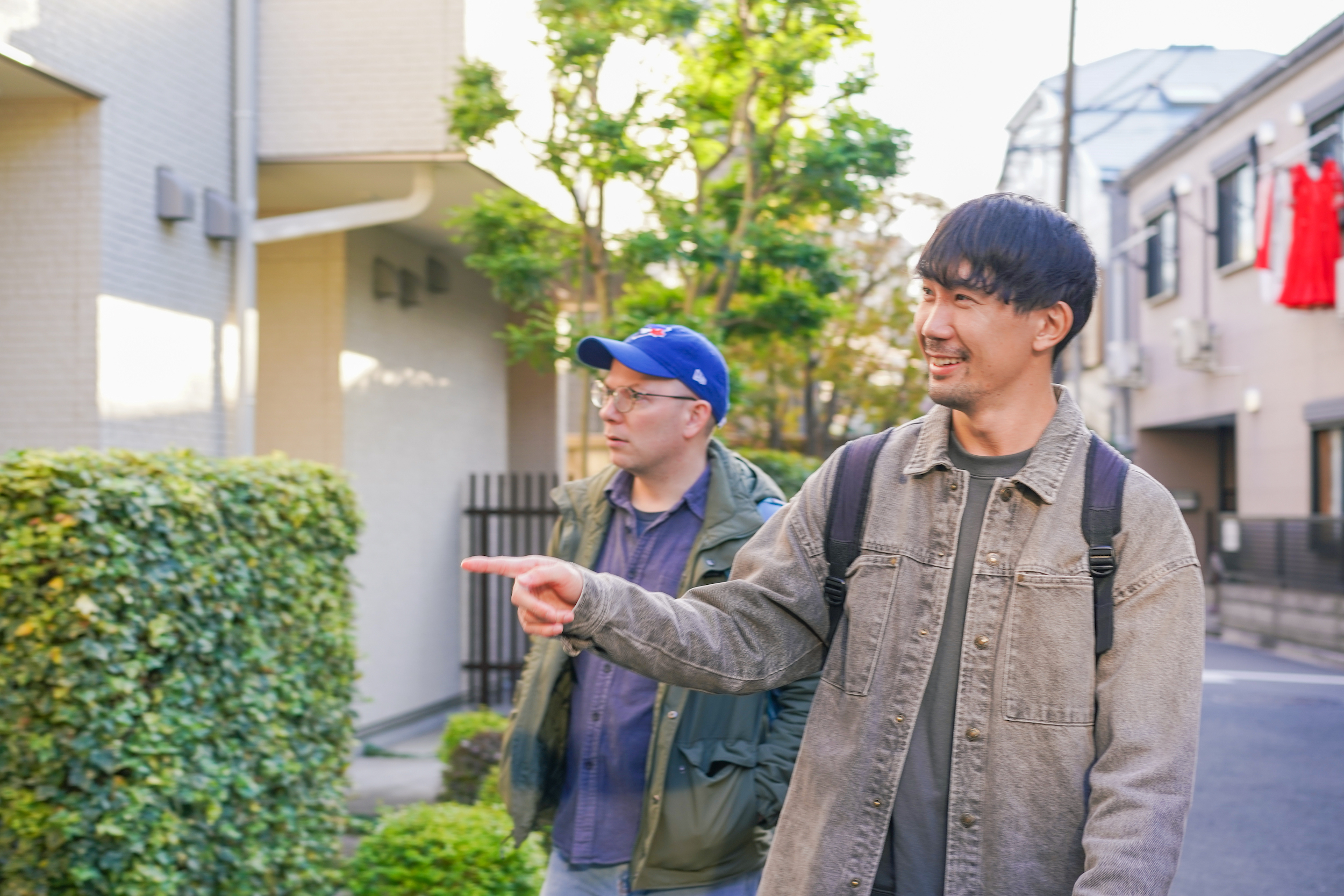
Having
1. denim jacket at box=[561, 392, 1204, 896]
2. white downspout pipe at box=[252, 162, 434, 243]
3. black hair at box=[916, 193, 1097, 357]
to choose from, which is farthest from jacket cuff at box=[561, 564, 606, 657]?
white downspout pipe at box=[252, 162, 434, 243]

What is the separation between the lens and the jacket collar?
221cm

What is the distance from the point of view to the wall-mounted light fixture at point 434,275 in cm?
1112

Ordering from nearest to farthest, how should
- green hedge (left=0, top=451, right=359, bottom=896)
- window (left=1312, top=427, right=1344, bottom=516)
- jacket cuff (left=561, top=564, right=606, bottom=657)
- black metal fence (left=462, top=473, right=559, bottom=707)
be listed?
jacket cuff (left=561, top=564, right=606, bottom=657) → green hedge (left=0, top=451, right=359, bottom=896) → black metal fence (left=462, top=473, right=559, bottom=707) → window (left=1312, top=427, right=1344, bottom=516)

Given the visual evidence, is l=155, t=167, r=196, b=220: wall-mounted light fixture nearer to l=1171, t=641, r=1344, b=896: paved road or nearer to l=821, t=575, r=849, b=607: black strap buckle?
l=821, t=575, r=849, b=607: black strap buckle

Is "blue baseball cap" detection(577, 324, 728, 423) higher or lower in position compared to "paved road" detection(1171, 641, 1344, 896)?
higher

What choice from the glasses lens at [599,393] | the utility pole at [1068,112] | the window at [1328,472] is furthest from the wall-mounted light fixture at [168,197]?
the window at [1328,472]

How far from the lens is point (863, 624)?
2.30 m

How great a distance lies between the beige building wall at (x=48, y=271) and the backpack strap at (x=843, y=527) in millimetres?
5127

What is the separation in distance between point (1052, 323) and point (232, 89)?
702 centimetres

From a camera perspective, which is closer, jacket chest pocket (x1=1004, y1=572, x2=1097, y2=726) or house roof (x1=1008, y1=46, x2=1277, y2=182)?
jacket chest pocket (x1=1004, y1=572, x2=1097, y2=726)

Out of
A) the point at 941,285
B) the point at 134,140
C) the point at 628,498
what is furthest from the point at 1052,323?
the point at 134,140

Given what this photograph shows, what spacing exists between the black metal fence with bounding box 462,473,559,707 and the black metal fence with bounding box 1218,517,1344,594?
11.0 metres

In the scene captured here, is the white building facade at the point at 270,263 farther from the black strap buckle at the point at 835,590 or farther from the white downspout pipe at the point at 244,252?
the black strap buckle at the point at 835,590

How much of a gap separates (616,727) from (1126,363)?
1017 inches
